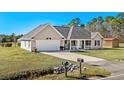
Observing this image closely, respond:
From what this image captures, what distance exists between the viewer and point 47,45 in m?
21.0

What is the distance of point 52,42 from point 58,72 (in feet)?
30.9

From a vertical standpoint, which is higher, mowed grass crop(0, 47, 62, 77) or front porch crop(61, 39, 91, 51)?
front porch crop(61, 39, 91, 51)

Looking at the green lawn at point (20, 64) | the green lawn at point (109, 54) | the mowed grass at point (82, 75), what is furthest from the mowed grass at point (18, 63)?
the green lawn at point (109, 54)

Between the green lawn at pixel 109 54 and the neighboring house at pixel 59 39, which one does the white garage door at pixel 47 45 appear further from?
the green lawn at pixel 109 54

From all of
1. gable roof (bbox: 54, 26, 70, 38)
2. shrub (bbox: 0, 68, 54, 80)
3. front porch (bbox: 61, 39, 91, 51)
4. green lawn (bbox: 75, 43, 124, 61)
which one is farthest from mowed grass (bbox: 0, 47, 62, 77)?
front porch (bbox: 61, 39, 91, 51)

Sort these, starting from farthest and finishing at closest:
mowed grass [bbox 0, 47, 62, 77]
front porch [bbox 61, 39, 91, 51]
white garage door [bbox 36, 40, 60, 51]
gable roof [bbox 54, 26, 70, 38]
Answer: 1. front porch [bbox 61, 39, 91, 51]
2. gable roof [bbox 54, 26, 70, 38]
3. white garage door [bbox 36, 40, 60, 51]
4. mowed grass [bbox 0, 47, 62, 77]

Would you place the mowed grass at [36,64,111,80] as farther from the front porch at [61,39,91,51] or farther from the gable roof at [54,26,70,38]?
the front porch at [61,39,91,51]

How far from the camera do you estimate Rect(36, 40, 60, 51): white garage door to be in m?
20.7

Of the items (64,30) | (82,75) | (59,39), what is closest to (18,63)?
(82,75)

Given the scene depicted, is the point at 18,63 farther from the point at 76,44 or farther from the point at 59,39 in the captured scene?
the point at 76,44

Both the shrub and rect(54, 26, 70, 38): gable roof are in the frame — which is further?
rect(54, 26, 70, 38): gable roof

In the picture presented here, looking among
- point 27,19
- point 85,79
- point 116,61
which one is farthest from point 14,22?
point 116,61
